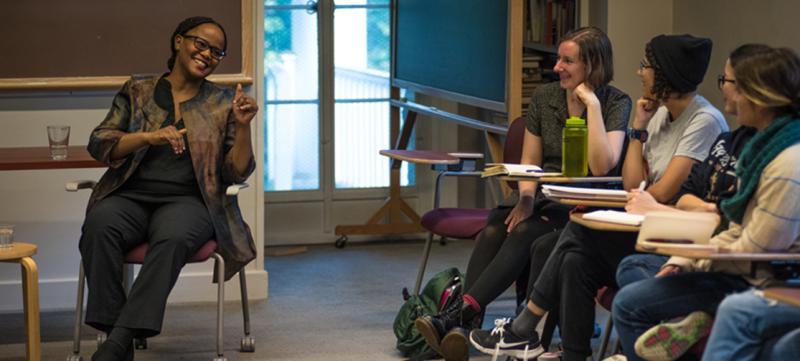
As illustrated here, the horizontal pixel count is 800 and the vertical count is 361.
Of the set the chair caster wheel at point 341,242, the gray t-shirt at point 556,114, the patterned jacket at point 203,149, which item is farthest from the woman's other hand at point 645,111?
the chair caster wheel at point 341,242

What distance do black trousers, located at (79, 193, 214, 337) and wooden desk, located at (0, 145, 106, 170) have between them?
0.19m

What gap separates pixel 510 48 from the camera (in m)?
4.59

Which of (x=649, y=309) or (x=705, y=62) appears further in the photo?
(x=705, y=62)

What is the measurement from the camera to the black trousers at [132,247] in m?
3.67

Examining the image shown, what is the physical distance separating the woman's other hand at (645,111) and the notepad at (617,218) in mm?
526

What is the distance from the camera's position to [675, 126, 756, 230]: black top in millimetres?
3047

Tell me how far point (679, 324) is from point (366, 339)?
5.66ft

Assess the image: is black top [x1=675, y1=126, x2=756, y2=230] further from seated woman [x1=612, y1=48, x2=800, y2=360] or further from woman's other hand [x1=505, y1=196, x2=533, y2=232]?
woman's other hand [x1=505, y1=196, x2=533, y2=232]

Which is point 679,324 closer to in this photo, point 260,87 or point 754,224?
point 754,224

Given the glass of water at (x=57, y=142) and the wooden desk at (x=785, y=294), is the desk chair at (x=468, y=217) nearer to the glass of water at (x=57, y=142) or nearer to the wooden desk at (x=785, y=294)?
the glass of water at (x=57, y=142)

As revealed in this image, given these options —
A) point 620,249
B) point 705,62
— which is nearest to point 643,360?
point 620,249

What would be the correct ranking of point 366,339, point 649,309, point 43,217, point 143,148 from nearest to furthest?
point 649,309
point 143,148
point 366,339
point 43,217

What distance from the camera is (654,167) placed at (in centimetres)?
351

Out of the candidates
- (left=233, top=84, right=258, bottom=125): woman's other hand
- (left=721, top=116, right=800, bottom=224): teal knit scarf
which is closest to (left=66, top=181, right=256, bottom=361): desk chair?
(left=233, top=84, right=258, bottom=125): woman's other hand
